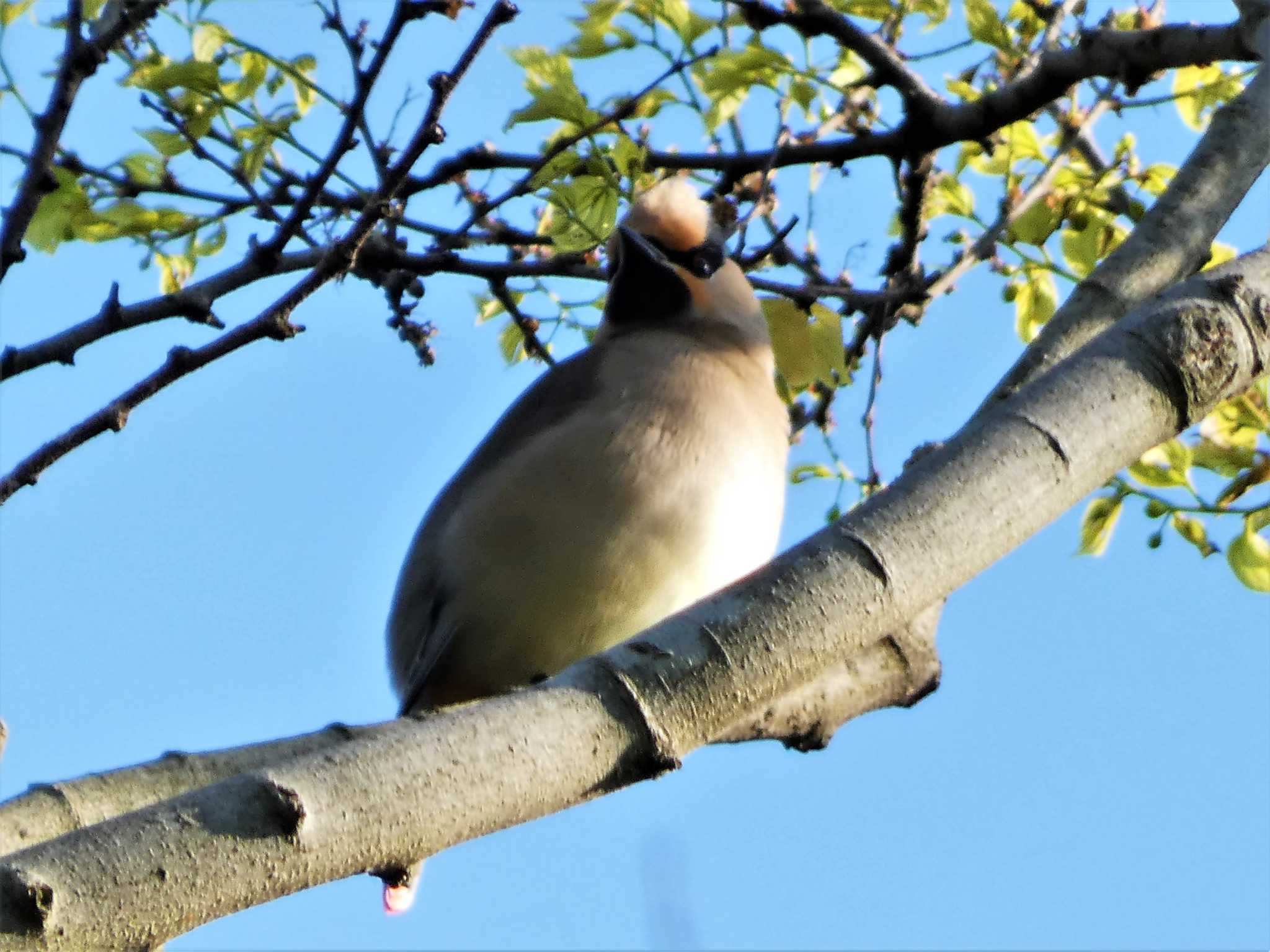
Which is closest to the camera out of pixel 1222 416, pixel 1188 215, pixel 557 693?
pixel 557 693

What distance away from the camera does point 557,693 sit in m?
1.67

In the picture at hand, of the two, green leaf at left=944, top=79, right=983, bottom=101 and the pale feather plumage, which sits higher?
green leaf at left=944, top=79, right=983, bottom=101

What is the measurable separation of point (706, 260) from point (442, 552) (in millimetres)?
1195

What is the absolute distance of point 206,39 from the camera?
370 cm

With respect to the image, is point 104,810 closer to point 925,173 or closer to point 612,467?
point 612,467

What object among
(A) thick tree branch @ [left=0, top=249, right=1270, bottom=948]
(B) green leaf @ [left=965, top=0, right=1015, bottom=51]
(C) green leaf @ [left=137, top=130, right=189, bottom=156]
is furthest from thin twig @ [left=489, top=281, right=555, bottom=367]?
(A) thick tree branch @ [left=0, top=249, right=1270, bottom=948]

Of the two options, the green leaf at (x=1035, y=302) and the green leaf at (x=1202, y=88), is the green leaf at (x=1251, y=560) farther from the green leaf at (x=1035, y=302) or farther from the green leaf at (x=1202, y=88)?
the green leaf at (x=1202, y=88)

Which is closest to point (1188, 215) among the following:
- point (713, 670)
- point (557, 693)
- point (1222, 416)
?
point (1222, 416)

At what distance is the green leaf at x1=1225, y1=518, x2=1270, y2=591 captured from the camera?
10.9ft

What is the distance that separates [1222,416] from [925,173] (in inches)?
34.2

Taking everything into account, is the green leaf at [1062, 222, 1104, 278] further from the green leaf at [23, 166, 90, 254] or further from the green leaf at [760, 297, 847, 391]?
the green leaf at [23, 166, 90, 254]

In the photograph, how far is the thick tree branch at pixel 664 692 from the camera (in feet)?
4.51

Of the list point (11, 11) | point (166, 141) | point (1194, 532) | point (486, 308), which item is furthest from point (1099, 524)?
point (11, 11)

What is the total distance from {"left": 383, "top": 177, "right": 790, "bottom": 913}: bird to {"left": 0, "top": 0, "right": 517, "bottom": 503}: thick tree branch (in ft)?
4.65
